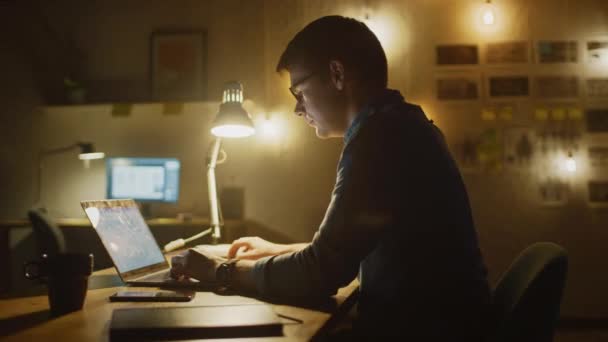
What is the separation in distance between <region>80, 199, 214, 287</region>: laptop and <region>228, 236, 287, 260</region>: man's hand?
0.18 meters

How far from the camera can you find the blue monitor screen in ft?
11.3

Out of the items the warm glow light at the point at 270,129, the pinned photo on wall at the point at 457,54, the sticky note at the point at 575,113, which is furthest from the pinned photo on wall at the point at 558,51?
the warm glow light at the point at 270,129

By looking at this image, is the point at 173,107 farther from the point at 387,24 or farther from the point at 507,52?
the point at 507,52

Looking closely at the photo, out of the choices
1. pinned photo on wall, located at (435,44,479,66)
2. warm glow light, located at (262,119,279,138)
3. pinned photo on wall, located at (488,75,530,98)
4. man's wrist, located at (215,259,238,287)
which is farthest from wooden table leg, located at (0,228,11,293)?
pinned photo on wall, located at (488,75,530,98)

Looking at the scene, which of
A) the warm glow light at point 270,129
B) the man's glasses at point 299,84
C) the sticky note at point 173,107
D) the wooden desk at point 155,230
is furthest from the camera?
the warm glow light at point 270,129

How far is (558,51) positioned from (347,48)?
289cm

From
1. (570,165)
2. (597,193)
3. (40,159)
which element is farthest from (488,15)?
(40,159)

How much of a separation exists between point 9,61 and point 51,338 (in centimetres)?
334

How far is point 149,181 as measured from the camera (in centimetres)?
345

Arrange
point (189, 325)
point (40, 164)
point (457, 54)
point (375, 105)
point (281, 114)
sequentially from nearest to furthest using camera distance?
point (189, 325) < point (375, 105) < point (457, 54) < point (281, 114) < point (40, 164)

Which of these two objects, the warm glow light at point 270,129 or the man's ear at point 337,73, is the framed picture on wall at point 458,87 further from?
the man's ear at point 337,73

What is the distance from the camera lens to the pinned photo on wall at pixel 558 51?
11.2 feet

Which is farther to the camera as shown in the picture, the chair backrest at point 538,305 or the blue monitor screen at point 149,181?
the blue monitor screen at point 149,181

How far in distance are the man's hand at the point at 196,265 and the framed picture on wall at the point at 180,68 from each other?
2585mm
